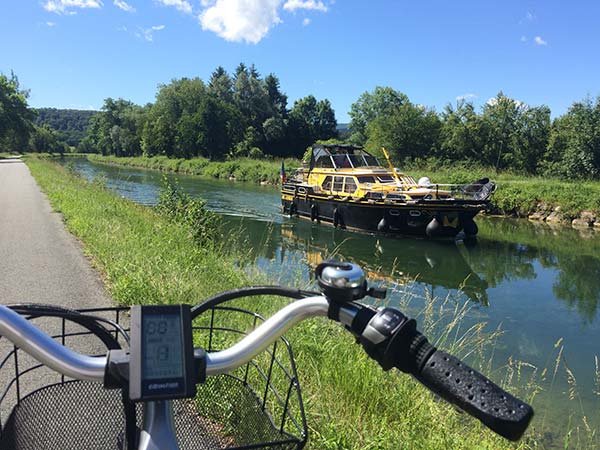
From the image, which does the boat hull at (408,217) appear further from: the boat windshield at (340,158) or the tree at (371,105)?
the tree at (371,105)

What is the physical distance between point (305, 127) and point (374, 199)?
55877mm

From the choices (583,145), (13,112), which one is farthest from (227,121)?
(583,145)

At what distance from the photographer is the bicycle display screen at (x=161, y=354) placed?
1.06 meters

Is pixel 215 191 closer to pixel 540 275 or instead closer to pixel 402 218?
pixel 402 218

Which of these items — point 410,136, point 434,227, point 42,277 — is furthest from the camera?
point 410,136

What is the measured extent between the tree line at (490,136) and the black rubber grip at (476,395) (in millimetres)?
28095

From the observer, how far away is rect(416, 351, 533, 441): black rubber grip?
0.91 meters

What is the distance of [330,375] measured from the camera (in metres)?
3.55

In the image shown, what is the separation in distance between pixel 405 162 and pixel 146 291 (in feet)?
119

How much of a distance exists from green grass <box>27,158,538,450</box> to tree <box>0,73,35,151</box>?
65.5 meters

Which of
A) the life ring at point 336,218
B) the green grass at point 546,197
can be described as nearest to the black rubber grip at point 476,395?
the life ring at point 336,218

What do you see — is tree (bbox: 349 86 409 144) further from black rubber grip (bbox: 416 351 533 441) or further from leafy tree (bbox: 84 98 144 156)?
black rubber grip (bbox: 416 351 533 441)

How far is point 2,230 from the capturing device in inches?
357

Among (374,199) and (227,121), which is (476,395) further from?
(227,121)
